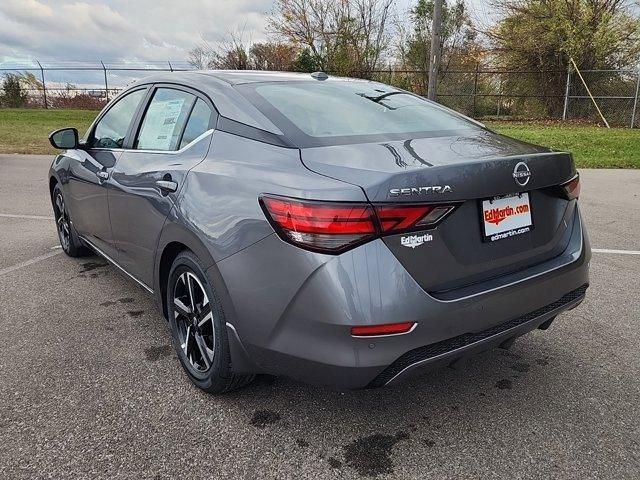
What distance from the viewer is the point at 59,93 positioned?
28.1 m

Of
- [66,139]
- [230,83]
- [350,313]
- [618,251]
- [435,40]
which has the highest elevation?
[435,40]

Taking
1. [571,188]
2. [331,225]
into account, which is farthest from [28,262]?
[571,188]

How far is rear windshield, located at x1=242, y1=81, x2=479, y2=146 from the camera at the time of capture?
8.06 feet

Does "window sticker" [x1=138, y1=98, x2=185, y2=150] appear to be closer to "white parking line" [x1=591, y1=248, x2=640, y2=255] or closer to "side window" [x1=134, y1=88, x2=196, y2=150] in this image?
"side window" [x1=134, y1=88, x2=196, y2=150]

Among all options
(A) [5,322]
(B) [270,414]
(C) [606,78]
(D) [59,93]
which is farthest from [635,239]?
(D) [59,93]

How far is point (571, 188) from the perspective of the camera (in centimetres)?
257

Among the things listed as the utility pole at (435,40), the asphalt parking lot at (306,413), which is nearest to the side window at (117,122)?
the asphalt parking lot at (306,413)

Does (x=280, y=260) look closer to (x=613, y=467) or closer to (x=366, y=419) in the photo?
(x=366, y=419)

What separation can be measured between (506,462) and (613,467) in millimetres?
406

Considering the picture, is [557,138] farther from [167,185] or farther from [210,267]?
[210,267]

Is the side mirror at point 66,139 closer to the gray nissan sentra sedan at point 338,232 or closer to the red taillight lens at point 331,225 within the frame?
the gray nissan sentra sedan at point 338,232

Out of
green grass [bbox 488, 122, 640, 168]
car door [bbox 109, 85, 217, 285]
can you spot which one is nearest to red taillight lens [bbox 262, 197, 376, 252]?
car door [bbox 109, 85, 217, 285]

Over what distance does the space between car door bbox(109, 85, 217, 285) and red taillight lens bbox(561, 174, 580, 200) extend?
5.49ft

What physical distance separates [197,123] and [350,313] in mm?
1417
